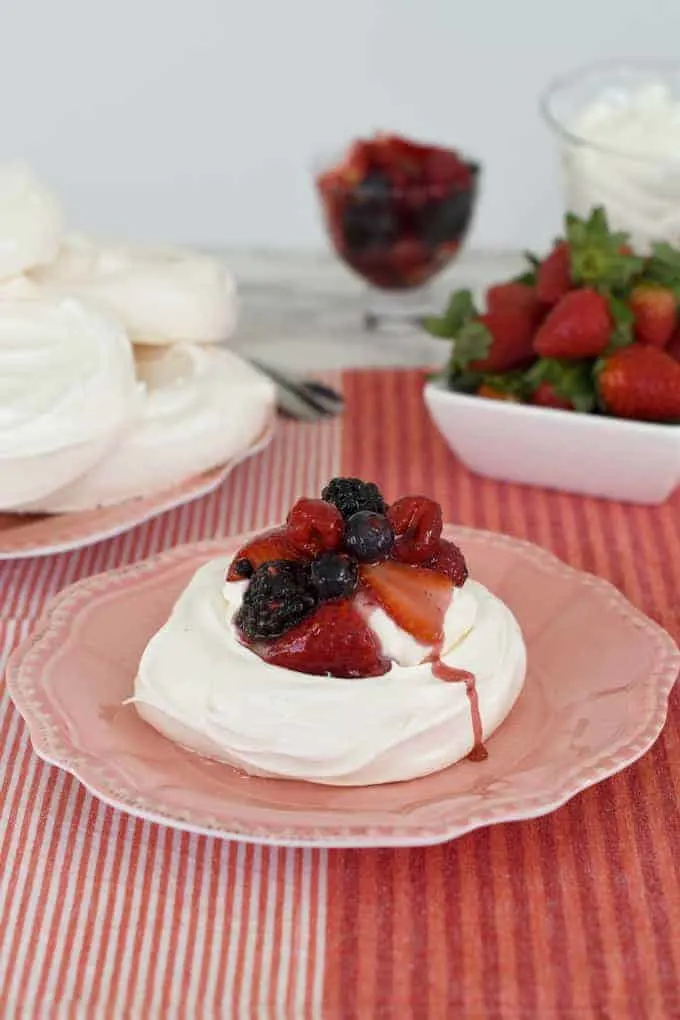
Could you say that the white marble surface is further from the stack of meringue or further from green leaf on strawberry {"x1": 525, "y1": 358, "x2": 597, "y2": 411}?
green leaf on strawberry {"x1": 525, "y1": 358, "x2": 597, "y2": 411}

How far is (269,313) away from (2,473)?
111 cm

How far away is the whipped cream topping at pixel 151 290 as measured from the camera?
6.35 feet

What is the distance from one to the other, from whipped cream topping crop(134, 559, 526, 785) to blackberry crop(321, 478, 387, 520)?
12 centimetres

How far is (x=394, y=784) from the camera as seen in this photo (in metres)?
1.27

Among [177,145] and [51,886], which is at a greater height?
[51,886]

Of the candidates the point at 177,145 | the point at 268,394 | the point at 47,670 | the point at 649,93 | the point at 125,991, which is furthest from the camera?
the point at 177,145

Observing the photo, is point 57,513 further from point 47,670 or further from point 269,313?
point 269,313

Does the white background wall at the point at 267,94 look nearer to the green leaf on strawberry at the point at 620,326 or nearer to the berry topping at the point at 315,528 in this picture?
the green leaf on strawberry at the point at 620,326

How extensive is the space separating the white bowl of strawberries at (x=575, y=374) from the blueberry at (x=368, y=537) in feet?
1.99

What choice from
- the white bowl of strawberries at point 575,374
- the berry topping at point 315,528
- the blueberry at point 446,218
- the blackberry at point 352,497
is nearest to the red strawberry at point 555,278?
the white bowl of strawberries at point 575,374

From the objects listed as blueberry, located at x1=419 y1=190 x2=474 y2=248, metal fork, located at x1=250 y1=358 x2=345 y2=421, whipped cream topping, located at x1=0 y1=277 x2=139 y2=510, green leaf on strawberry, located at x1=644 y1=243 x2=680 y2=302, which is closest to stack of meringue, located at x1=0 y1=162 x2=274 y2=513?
whipped cream topping, located at x1=0 y1=277 x2=139 y2=510

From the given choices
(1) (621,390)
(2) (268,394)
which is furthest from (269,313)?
(1) (621,390)

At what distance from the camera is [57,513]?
178 centimetres

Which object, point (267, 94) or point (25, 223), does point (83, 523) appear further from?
point (267, 94)
